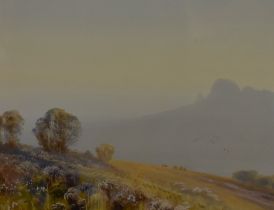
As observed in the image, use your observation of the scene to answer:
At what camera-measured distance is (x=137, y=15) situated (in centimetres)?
1409

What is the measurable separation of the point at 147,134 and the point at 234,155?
87.2 inches

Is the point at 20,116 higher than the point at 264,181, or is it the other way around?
the point at 20,116

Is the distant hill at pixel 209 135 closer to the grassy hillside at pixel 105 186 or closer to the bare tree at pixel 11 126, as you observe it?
the grassy hillside at pixel 105 186

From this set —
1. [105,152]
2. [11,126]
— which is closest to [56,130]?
[11,126]

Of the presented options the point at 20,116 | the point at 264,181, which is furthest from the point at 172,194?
the point at 20,116

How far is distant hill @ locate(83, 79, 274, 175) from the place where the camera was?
13609mm

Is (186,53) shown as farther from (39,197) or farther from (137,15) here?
(39,197)

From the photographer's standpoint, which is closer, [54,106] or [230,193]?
[230,193]

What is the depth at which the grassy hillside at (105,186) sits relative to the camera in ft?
41.5

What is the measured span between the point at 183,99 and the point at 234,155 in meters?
1.84

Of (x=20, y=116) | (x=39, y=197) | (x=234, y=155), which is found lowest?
(x=39, y=197)

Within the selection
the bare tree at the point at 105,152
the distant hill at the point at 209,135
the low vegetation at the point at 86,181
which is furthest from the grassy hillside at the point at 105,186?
the distant hill at the point at 209,135

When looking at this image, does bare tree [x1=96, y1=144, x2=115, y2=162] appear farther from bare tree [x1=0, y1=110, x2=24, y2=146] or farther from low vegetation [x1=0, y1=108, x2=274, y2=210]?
bare tree [x1=0, y1=110, x2=24, y2=146]

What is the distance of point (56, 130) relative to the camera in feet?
45.2
